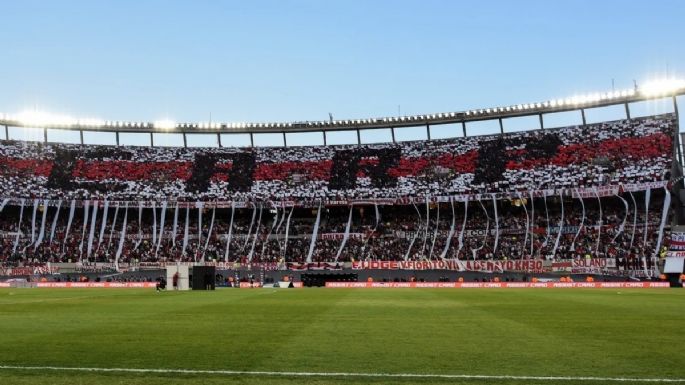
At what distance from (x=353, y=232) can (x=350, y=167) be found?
11214 mm

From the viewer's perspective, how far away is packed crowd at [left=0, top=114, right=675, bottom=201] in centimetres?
6856

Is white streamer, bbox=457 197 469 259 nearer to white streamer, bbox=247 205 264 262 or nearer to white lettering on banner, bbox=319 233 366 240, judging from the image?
white lettering on banner, bbox=319 233 366 240

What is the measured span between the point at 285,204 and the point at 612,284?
3550cm

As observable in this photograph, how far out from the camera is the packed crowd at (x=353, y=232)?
62.6 meters

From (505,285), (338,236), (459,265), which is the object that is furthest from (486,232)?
(338,236)

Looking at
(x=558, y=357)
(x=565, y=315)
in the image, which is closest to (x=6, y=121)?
(x=565, y=315)

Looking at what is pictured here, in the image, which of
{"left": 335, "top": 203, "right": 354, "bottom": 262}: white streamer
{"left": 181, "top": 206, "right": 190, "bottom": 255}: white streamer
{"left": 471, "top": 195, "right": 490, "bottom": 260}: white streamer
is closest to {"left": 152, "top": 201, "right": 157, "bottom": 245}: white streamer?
{"left": 181, "top": 206, "right": 190, "bottom": 255}: white streamer

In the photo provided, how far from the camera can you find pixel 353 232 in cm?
7094

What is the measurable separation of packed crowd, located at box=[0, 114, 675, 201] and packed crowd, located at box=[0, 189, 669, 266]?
2165 mm

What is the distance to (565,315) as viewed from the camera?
1920 centimetres

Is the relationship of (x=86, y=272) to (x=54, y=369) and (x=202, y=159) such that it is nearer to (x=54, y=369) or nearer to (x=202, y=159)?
(x=202, y=159)

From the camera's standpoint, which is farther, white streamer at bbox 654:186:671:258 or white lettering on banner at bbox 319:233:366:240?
white lettering on banner at bbox 319:233:366:240

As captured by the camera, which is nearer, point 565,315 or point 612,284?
point 565,315

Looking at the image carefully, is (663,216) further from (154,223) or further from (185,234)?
(154,223)
